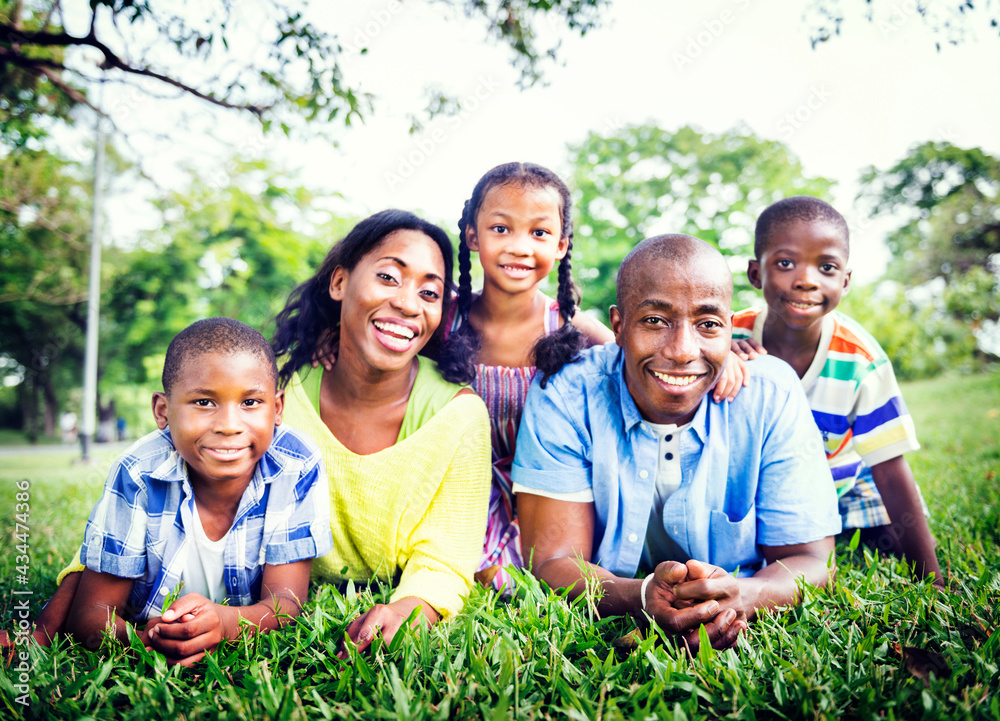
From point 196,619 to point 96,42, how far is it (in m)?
3.75

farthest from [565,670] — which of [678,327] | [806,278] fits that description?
[806,278]

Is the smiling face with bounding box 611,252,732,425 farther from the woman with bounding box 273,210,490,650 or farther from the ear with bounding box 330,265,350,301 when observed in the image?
the ear with bounding box 330,265,350,301

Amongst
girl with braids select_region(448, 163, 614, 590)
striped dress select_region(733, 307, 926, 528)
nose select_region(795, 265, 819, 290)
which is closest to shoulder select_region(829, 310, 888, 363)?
striped dress select_region(733, 307, 926, 528)

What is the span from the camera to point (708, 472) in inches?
96.7

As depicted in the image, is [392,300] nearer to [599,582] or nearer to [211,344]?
[211,344]

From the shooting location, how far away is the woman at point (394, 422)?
2.56 m

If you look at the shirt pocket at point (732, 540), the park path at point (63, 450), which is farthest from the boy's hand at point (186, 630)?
the park path at point (63, 450)

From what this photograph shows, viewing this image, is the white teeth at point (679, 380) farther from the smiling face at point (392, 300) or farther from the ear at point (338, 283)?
the ear at point (338, 283)

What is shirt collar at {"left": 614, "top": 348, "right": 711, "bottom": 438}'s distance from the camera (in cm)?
246

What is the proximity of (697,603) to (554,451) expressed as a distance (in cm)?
82

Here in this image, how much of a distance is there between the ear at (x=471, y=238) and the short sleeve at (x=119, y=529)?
1.92 metres

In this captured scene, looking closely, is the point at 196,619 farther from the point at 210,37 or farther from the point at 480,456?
the point at 210,37

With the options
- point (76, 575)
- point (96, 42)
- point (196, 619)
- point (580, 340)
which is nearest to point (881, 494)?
point (580, 340)

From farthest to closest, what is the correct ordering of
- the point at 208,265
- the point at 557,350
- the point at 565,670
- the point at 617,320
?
the point at 208,265 → the point at 557,350 → the point at 617,320 → the point at 565,670
